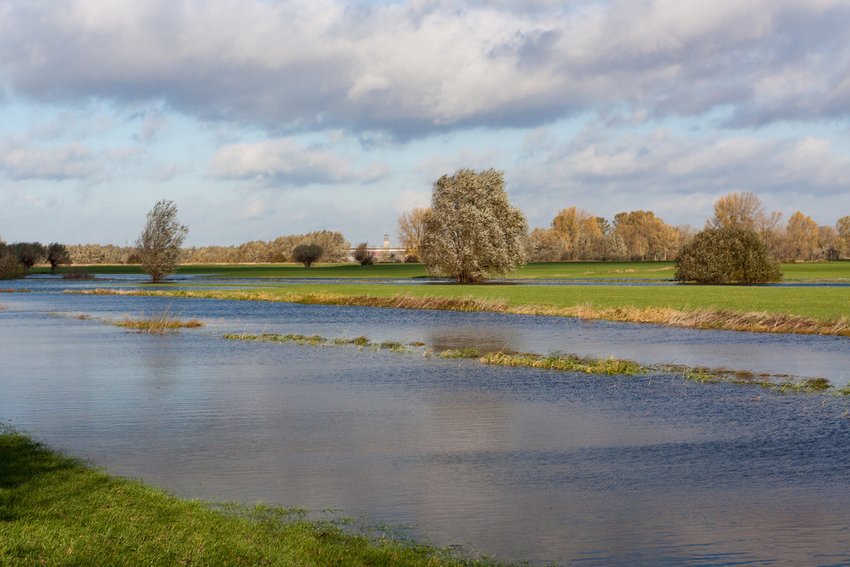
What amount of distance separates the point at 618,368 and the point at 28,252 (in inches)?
6340

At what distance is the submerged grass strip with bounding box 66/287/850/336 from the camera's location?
4416 centimetres

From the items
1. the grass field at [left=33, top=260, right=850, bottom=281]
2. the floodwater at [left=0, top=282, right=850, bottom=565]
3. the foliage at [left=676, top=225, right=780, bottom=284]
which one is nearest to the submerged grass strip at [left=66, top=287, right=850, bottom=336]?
the floodwater at [left=0, top=282, right=850, bottom=565]

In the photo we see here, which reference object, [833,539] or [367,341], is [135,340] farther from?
[833,539]

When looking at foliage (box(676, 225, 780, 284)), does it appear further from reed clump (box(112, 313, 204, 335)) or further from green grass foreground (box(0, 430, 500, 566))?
green grass foreground (box(0, 430, 500, 566))

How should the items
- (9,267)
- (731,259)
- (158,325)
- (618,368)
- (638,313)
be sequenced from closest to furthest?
(618,368)
(158,325)
(638,313)
(731,259)
(9,267)

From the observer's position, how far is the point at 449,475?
50.2 ft

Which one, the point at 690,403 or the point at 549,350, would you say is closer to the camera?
the point at 690,403

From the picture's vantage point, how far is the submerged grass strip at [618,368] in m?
26.2

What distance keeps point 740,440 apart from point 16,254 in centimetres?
16721

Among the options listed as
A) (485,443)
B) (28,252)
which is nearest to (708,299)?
(485,443)

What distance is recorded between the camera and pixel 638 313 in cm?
5181

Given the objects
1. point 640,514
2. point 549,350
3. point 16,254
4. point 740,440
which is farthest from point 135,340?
point 16,254

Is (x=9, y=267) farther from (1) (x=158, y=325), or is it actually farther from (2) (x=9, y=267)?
(1) (x=158, y=325)

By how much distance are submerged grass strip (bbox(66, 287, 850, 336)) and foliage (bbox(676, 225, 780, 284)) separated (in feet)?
147
